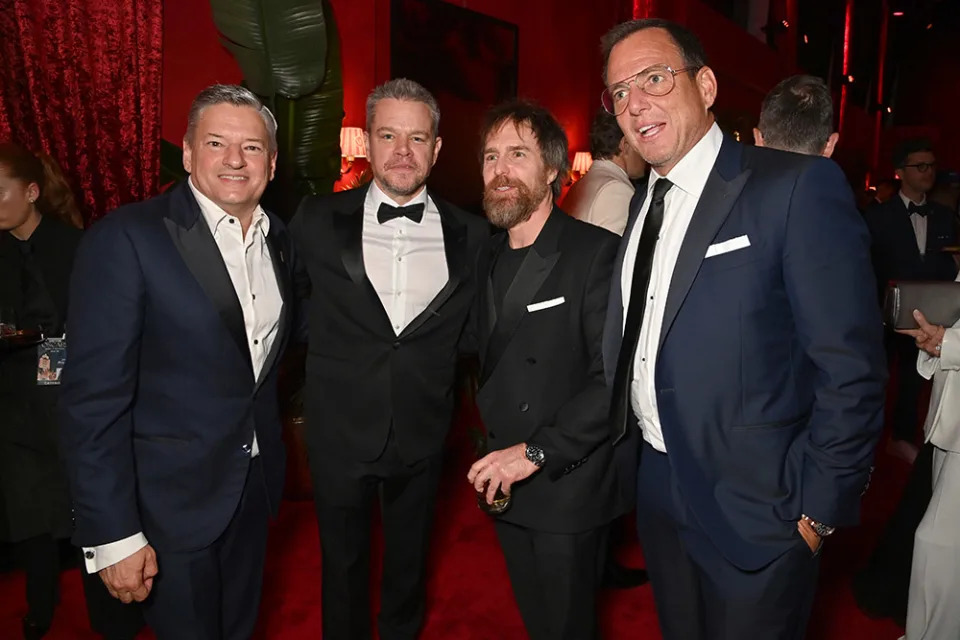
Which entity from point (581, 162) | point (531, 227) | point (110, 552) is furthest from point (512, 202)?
point (581, 162)

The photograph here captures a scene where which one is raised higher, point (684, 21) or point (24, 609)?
point (684, 21)

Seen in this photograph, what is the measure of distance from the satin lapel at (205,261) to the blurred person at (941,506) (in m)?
2.10

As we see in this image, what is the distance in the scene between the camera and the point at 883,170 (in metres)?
21.8

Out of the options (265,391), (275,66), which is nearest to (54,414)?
(265,391)

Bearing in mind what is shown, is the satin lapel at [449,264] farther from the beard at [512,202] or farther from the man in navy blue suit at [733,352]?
the man in navy blue suit at [733,352]

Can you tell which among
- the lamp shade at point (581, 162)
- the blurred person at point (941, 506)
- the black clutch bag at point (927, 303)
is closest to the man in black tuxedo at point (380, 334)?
the black clutch bag at point (927, 303)

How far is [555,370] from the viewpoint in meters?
1.84

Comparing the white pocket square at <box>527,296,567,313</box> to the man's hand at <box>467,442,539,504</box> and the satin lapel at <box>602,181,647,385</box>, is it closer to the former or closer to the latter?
the satin lapel at <box>602,181,647,385</box>

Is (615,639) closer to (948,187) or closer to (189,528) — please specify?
(189,528)

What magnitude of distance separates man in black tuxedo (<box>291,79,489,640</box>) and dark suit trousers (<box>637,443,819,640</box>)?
2.64 feet

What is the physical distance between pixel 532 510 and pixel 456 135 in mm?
5758

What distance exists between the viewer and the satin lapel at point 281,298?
6.02ft

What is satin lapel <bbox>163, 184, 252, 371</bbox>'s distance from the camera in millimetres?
1641

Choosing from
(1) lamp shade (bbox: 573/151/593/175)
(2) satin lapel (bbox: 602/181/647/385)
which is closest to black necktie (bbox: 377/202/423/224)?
(2) satin lapel (bbox: 602/181/647/385)
